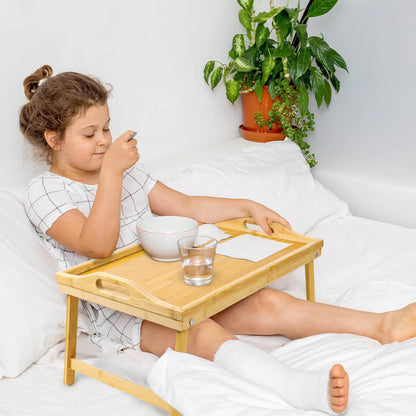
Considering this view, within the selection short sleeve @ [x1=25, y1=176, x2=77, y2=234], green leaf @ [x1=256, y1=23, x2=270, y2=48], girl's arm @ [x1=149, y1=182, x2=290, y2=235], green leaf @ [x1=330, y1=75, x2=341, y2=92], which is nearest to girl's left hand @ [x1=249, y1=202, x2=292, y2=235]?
girl's arm @ [x1=149, y1=182, x2=290, y2=235]

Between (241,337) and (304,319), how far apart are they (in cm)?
17

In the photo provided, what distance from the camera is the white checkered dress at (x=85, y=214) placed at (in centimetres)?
139

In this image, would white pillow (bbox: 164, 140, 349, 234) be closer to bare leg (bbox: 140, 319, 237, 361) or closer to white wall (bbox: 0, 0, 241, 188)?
white wall (bbox: 0, 0, 241, 188)

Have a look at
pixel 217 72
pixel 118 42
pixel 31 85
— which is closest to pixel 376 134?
pixel 217 72

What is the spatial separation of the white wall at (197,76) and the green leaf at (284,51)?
22cm

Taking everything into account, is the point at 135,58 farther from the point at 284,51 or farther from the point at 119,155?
the point at 119,155

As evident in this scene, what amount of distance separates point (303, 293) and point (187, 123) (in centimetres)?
82

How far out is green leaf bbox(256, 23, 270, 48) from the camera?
85.0 inches

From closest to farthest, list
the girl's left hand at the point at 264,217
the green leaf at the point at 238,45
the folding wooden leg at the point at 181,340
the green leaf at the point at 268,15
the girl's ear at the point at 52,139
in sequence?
the folding wooden leg at the point at 181,340 < the girl's ear at the point at 52,139 < the girl's left hand at the point at 264,217 < the green leaf at the point at 268,15 < the green leaf at the point at 238,45

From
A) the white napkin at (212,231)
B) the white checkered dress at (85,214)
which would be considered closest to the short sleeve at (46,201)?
the white checkered dress at (85,214)

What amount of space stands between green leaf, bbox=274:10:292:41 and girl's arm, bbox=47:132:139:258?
103cm

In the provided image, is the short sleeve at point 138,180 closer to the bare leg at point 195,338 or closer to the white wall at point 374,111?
the bare leg at point 195,338

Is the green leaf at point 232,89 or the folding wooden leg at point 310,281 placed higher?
the green leaf at point 232,89

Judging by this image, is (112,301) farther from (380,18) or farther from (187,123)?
(380,18)
